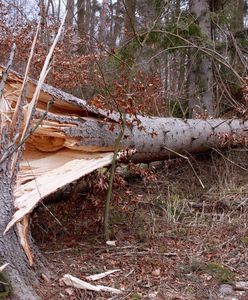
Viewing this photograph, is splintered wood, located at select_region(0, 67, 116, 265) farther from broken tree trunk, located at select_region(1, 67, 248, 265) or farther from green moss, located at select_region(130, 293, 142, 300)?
green moss, located at select_region(130, 293, 142, 300)

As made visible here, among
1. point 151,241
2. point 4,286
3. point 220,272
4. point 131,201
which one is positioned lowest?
point 220,272

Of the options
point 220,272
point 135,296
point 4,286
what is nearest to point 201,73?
point 220,272

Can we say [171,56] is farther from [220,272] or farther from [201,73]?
[220,272]

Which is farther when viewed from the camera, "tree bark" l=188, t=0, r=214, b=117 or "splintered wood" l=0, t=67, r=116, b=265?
"tree bark" l=188, t=0, r=214, b=117

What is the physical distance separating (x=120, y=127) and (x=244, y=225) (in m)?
1.46

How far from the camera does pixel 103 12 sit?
1430 cm

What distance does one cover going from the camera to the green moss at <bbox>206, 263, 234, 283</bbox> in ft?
10.7

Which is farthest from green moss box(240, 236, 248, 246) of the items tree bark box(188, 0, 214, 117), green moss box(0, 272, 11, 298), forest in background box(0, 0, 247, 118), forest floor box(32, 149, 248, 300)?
tree bark box(188, 0, 214, 117)

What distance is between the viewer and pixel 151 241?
3861 mm

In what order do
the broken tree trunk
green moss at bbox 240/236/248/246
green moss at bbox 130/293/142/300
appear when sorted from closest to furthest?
green moss at bbox 130/293/142/300, the broken tree trunk, green moss at bbox 240/236/248/246

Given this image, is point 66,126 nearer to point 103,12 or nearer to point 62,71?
point 62,71

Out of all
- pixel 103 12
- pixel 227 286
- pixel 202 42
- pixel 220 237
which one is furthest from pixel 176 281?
pixel 103 12

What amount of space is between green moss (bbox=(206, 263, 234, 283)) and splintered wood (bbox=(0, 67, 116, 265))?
3.93 ft

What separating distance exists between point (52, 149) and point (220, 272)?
171cm
